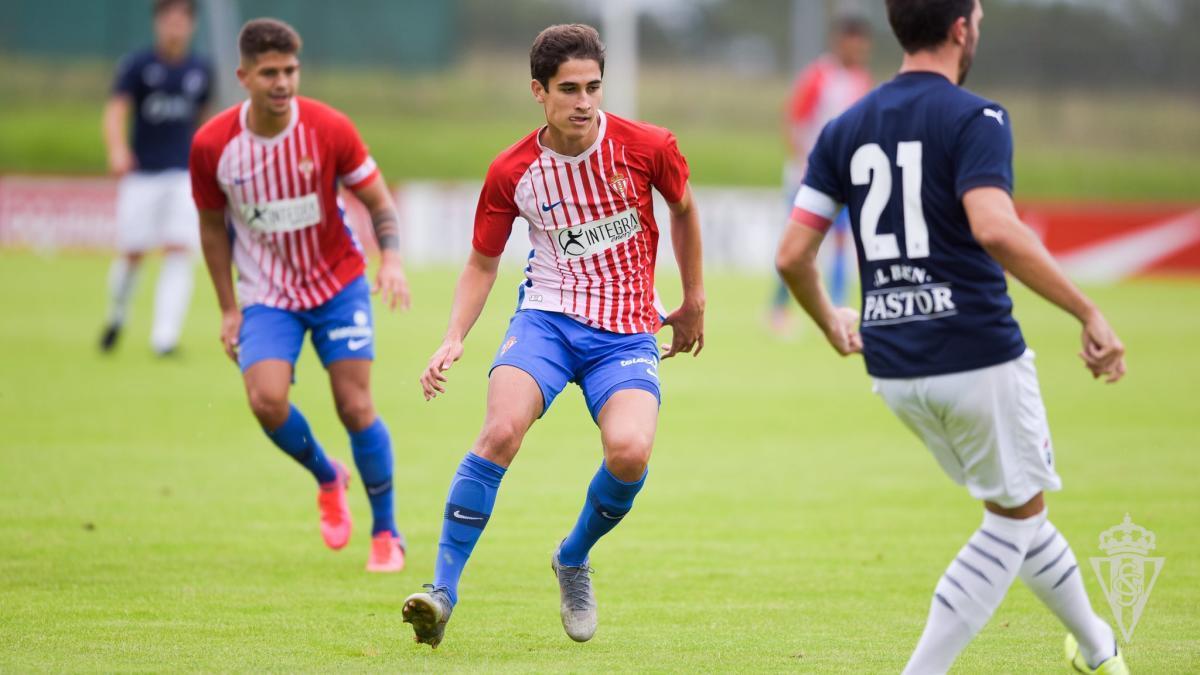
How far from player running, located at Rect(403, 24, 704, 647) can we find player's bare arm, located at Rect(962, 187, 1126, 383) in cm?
161

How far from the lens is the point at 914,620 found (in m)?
5.63

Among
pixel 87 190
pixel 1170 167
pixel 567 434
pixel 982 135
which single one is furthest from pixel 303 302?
pixel 1170 167

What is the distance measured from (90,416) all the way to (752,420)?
4695mm

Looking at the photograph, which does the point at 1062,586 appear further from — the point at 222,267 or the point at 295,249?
the point at 222,267

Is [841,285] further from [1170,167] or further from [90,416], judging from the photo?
[1170,167]

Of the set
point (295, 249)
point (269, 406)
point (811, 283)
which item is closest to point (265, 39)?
point (295, 249)

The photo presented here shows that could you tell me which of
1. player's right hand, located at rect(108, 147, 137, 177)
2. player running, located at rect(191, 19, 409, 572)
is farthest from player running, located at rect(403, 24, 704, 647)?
player's right hand, located at rect(108, 147, 137, 177)

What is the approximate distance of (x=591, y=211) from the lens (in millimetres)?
5492

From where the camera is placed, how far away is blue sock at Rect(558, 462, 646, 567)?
5277 mm

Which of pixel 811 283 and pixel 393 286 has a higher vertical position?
pixel 811 283

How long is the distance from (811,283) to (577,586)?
1.52 metres

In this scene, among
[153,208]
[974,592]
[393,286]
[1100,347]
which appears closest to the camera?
[1100,347]

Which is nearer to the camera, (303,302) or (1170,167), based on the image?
(303,302)

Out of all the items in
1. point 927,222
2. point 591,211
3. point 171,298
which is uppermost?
point 927,222
